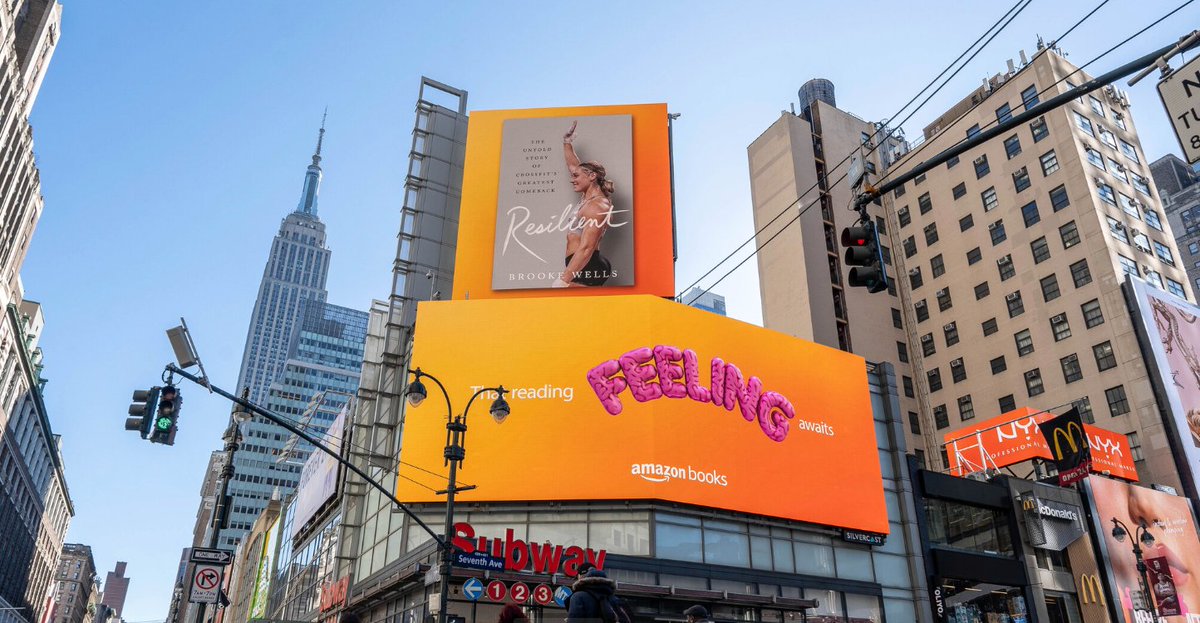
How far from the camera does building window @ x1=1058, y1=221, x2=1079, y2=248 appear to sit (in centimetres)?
6072

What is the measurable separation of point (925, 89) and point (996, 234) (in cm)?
5714

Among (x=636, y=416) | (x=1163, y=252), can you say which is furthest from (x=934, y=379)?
(x=636, y=416)

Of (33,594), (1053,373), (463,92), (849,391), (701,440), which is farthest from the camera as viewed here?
(33,594)

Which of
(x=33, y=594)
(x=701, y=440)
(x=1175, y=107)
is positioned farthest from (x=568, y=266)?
(x=33, y=594)

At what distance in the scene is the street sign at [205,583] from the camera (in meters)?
20.1

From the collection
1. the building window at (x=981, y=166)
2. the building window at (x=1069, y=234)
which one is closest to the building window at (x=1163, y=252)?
the building window at (x=1069, y=234)

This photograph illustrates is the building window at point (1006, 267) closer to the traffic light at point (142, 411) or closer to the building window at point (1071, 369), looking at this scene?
the building window at point (1071, 369)

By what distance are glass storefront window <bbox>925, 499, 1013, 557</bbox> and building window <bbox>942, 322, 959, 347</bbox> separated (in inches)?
1292

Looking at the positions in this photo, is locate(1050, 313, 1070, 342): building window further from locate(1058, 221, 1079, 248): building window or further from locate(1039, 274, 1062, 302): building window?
locate(1058, 221, 1079, 248): building window

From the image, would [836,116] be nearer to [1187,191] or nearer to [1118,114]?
[1118,114]

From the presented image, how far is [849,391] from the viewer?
118 feet

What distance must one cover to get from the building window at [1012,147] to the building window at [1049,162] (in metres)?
2.61

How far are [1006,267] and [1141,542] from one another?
2912 cm

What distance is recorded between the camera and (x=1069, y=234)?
61281 millimetres
